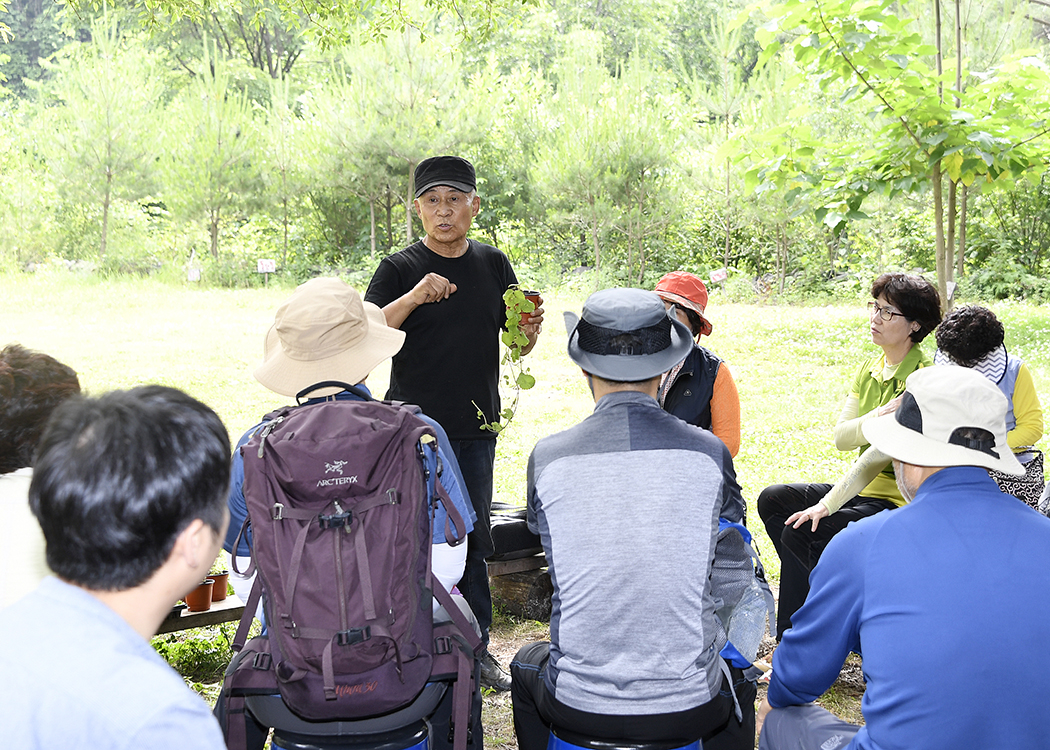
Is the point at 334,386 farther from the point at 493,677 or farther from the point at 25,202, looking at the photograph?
the point at 25,202

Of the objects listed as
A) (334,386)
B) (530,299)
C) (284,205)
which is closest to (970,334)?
(530,299)

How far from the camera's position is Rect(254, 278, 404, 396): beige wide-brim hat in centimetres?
204

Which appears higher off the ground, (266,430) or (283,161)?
(283,161)

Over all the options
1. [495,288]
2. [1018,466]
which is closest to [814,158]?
[495,288]

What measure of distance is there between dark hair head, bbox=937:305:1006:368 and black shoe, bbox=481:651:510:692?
1.99 metres

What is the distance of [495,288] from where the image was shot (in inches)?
124

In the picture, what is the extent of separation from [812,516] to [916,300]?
0.90 metres

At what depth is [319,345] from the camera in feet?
6.75

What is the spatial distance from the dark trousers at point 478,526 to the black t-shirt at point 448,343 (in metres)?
0.06

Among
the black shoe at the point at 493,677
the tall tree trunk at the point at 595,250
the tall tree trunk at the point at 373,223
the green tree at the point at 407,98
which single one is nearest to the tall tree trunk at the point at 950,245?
the black shoe at the point at 493,677

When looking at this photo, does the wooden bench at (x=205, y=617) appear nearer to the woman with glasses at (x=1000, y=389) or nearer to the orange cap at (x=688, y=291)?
the orange cap at (x=688, y=291)

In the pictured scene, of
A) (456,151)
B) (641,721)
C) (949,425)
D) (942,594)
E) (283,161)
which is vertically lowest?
(641,721)

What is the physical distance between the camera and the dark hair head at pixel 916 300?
3156mm

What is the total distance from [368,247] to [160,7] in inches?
455
